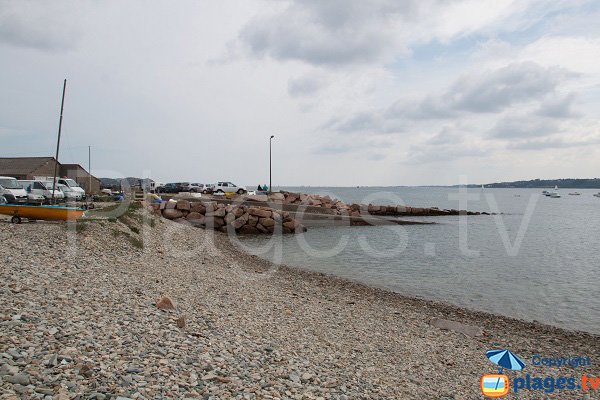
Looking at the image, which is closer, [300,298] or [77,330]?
[77,330]

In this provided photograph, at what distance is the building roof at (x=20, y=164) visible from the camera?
49.0 m

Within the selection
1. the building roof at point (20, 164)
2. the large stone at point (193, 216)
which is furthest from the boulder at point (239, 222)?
the building roof at point (20, 164)

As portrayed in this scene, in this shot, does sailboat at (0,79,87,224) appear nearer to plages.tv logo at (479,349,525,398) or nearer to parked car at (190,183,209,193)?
plages.tv logo at (479,349,525,398)

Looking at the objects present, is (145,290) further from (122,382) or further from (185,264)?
(185,264)

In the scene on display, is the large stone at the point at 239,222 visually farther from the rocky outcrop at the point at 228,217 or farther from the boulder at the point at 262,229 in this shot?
the boulder at the point at 262,229

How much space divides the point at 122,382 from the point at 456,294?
1502cm

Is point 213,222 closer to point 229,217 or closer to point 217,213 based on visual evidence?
point 217,213

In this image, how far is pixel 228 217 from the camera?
125 ft

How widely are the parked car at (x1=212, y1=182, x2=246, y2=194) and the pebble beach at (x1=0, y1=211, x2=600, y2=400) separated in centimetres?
4450

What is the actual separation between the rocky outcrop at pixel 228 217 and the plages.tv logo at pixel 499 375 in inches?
1140

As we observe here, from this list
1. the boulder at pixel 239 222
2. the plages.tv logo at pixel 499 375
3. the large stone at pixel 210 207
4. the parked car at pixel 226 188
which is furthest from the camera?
the parked car at pixel 226 188

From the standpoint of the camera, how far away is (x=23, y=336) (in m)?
6.22

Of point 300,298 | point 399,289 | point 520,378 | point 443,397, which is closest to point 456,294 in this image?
point 399,289

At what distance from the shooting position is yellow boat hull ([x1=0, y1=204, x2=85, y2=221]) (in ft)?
56.3
